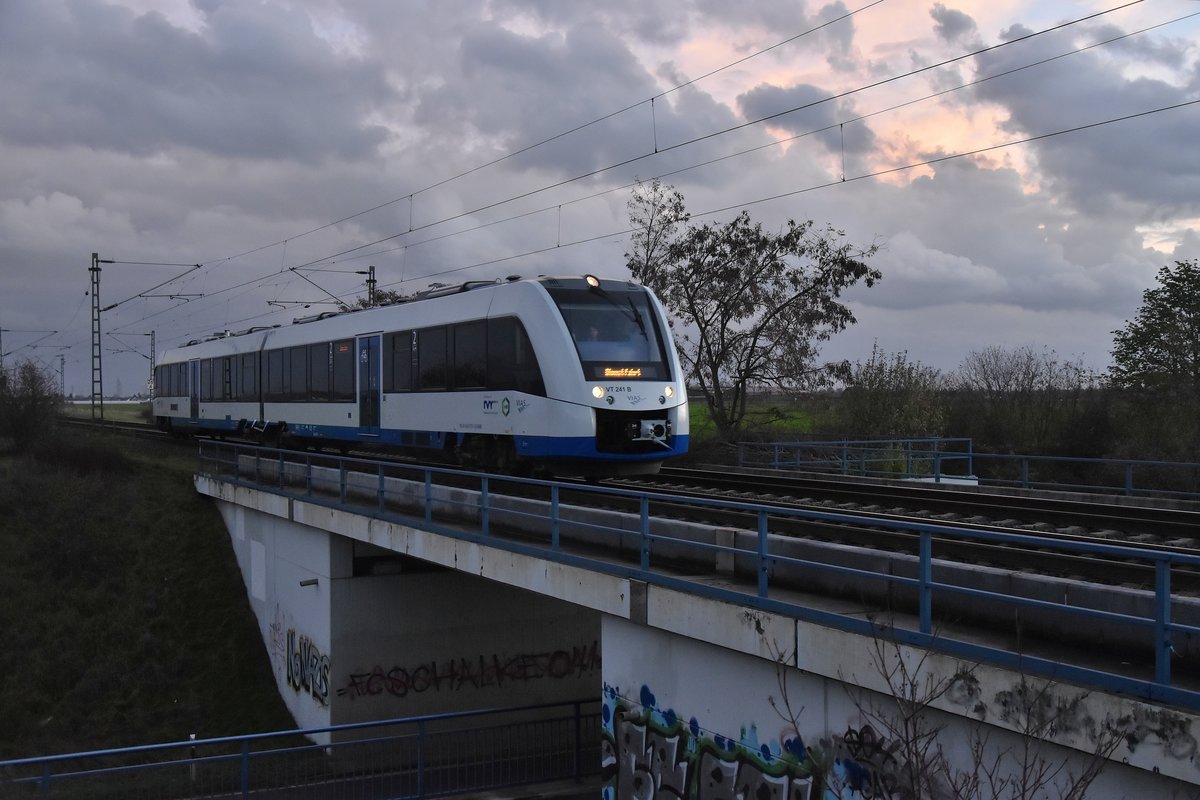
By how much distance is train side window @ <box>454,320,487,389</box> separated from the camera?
55.5 ft

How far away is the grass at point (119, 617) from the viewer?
21.4 m

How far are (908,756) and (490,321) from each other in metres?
11.5

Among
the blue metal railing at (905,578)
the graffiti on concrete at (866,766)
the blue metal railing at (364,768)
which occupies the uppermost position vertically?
the blue metal railing at (905,578)

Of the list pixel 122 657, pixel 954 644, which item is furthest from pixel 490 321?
pixel 122 657

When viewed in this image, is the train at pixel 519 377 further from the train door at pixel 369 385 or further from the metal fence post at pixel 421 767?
the metal fence post at pixel 421 767

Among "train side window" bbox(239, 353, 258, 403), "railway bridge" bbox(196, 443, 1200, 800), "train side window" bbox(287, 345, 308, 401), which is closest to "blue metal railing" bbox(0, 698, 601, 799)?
"railway bridge" bbox(196, 443, 1200, 800)

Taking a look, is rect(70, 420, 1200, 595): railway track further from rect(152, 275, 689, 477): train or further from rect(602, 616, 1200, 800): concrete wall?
rect(602, 616, 1200, 800): concrete wall

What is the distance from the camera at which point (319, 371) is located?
78.8 feet

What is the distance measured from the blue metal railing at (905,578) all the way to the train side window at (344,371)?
7624 mm

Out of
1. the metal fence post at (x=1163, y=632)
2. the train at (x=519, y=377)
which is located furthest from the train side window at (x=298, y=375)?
the metal fence post at (x=1163, y=632)

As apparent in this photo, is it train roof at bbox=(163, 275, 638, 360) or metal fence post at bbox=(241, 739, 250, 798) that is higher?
train roof at bbox=(163, 275, 638, 360)

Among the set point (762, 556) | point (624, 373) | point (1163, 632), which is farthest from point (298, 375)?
point (1163, 632)

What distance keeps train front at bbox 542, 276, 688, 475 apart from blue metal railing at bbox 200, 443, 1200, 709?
6.80 feet

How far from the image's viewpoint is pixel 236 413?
1238 inches
